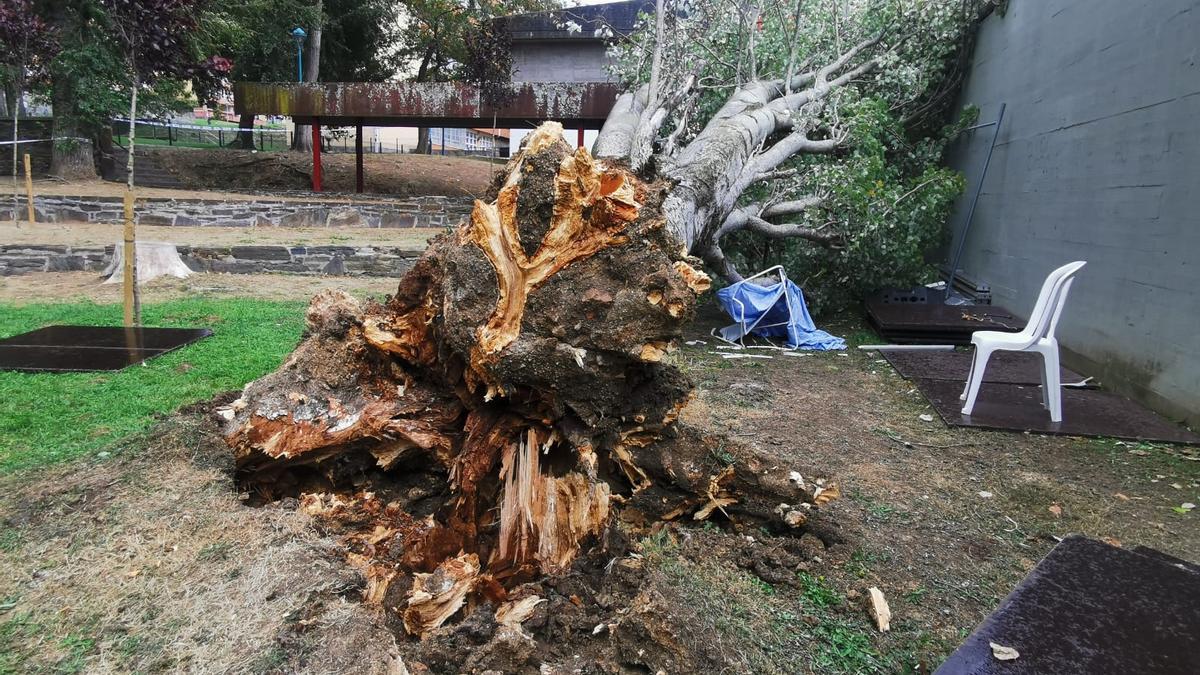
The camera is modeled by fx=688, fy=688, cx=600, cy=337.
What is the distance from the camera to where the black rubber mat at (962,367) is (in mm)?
5453

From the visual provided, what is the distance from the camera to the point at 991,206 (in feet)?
26.9

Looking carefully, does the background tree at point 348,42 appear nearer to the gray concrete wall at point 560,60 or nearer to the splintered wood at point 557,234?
the gray concrete wall at point 560,60

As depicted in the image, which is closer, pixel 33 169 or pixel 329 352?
pixel 329 352

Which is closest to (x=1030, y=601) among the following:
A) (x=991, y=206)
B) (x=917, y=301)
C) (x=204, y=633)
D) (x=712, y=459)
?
(x=712, y=459)

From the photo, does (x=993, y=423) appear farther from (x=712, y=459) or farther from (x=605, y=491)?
(x=605, y=491)

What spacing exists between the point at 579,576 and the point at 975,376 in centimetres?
337

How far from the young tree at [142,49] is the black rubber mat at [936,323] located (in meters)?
6.49

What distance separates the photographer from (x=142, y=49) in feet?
18.2

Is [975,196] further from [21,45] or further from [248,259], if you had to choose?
[21,45]

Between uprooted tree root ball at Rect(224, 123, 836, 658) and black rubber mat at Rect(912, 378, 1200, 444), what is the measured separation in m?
2.28

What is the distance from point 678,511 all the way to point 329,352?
1.65 metres

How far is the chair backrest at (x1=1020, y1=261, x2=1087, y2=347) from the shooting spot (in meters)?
4.21

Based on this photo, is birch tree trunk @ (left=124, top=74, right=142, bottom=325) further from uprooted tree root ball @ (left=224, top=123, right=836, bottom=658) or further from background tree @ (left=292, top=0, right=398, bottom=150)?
background tree @ (left=292, top=0, right=398, bottom=150)

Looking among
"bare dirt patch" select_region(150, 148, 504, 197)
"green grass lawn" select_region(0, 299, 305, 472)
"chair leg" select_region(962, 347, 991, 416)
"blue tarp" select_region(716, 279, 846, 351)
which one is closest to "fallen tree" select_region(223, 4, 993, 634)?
"green grass lawn" select_region(0, 299, 305, 472)
